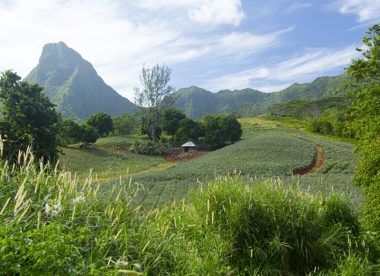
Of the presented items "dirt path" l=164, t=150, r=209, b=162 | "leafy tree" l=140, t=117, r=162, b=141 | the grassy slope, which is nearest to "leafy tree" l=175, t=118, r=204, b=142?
"leafy tree" l=140, t=117, r=162, b=141

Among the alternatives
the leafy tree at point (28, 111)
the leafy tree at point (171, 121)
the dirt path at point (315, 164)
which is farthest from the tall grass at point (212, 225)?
the leafy tree at point (171, 121)

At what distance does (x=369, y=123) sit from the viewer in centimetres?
1262

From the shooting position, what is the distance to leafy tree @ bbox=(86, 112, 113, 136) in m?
64.8

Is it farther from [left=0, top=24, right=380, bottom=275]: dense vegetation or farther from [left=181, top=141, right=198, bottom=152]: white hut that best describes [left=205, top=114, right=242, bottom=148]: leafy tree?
[left=0, top=24, right=380, bottom=275]: dense vegetation

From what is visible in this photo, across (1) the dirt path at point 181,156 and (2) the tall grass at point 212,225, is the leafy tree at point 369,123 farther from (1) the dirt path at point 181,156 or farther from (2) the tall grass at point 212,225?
(1) the dirt path at point 181,156

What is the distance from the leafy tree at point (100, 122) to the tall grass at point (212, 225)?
59599 mm

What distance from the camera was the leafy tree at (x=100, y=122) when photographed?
64812 mm

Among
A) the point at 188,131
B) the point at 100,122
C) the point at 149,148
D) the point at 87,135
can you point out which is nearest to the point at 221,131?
the point at 188,131

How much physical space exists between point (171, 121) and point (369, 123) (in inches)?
2051

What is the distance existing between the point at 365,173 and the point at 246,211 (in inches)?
257

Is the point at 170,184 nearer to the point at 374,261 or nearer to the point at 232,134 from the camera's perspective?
the point at 374,261

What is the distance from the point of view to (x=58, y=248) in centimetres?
284

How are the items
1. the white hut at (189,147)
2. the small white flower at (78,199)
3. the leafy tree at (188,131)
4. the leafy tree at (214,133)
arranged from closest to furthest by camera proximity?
the small white flower at (78,199) → the white hut at (189,147) → the leafy tree at (214,133) → the leafy tree at (188,131)

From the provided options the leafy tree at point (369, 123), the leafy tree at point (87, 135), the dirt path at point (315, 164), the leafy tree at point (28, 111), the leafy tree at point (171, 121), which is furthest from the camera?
the leafy tree at point (171, 121)
